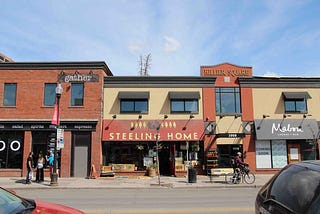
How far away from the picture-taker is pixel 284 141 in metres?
25.9

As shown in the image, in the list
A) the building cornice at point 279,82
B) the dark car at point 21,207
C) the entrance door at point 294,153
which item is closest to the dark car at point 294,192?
the dark car at point 21,207

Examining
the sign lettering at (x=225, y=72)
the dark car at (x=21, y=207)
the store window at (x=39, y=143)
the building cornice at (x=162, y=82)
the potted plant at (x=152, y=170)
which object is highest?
the sign lettering at (x=225, y=72)

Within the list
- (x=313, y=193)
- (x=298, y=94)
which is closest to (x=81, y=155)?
(x=298, y=94)

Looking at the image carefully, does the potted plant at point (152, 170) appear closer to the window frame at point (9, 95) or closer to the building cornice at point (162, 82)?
the building cornice at point (162, 82)

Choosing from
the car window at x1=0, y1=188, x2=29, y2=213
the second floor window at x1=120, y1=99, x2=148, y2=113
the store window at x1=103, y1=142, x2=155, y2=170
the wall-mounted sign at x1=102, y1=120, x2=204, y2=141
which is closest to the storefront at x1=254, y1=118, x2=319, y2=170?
the wall-mounted sign at x1=102, y1=120, x2=204, y2=141

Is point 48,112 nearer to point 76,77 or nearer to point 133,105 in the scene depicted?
point 76,77

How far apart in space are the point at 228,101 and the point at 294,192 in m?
23.1

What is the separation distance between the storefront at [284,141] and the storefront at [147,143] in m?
4.75

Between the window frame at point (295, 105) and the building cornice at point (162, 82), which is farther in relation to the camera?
the window frame at point (295, 105)

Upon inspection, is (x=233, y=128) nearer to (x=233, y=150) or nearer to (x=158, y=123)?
(x=233, y=150)

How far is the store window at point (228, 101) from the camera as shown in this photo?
2608 centimetres

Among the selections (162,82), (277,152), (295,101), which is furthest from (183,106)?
(295,101)

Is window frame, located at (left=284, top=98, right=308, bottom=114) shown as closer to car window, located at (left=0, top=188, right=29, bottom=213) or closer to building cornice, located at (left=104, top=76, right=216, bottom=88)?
building cornice, located at (left=104, top=76, right=216, bottom=88)

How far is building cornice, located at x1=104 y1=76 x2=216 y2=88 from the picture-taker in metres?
25.9
